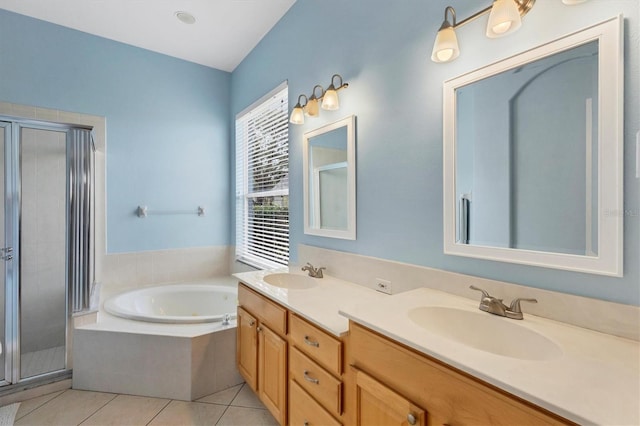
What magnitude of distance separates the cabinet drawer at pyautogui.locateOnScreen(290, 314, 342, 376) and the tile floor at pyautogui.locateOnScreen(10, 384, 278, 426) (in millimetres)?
866

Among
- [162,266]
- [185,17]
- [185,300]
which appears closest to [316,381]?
[185,300]

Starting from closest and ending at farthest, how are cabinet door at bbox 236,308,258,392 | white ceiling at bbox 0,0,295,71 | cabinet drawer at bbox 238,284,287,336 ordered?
cabinet drawer at bbox 238,284,287,336, cabinet door at bbox 236,308,258,392, white ceiling at bbox 0,0,295,71

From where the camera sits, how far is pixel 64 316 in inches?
88.4

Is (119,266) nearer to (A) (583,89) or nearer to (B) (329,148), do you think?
(B) (329,148)

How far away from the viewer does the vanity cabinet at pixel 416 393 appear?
0.67 metres

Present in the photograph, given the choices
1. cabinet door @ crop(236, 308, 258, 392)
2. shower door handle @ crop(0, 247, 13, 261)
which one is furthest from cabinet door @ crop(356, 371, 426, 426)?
shower door handle @ crop(0, 247, 13, 261)

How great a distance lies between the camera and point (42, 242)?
2.29 meters

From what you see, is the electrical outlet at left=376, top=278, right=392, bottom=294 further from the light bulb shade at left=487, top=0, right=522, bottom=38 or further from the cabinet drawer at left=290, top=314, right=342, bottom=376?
the light bulb shade at left=487, top=0, right=522, bottom=38

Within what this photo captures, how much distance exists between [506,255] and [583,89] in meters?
0.60

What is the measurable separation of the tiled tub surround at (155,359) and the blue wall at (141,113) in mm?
1119

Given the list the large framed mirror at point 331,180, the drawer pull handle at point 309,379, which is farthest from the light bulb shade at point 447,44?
the drawer pull handle at point 309,379

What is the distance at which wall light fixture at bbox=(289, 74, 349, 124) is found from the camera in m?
1.84

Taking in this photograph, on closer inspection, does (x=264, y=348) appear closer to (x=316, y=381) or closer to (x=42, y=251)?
(x=316, y=381)

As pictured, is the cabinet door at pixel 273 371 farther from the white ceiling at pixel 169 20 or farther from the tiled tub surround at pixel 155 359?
the white ceiling at pixel 169 20
